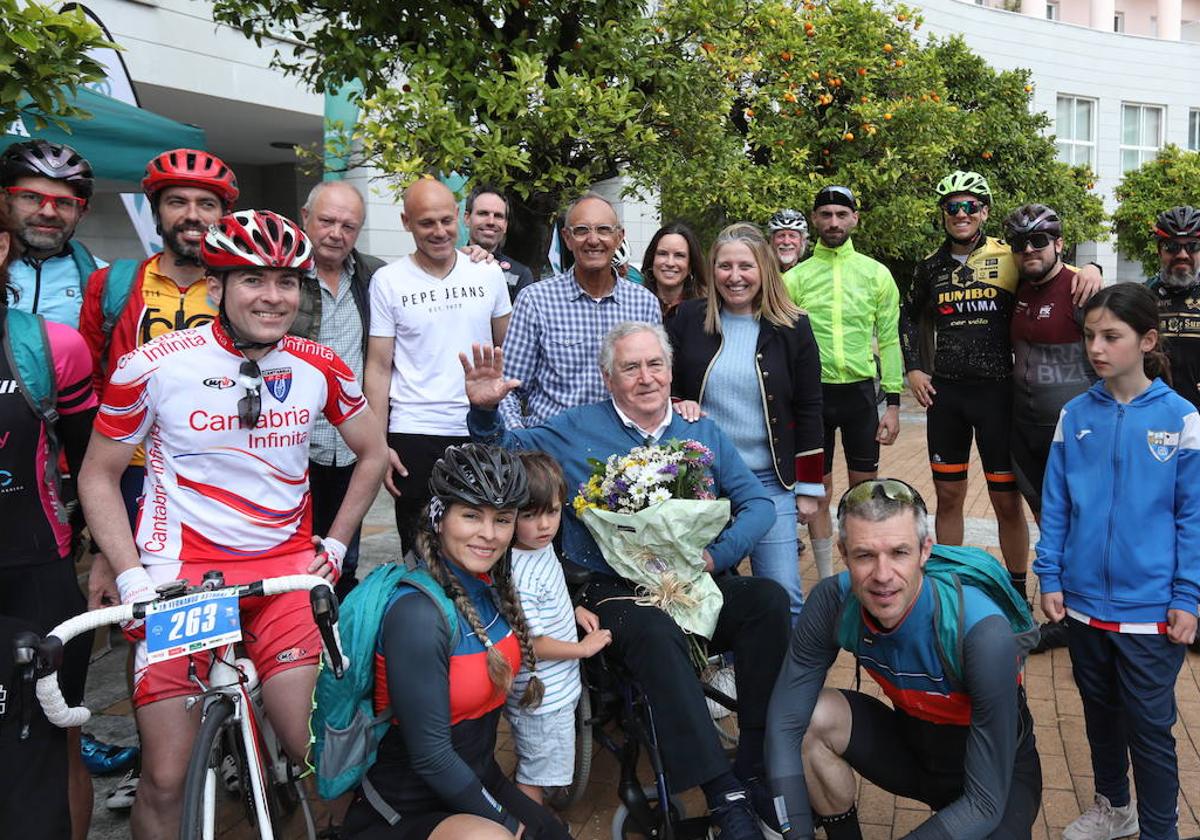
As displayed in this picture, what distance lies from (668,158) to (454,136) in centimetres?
146

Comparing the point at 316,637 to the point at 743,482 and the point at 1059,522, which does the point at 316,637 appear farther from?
the point at 1059,522

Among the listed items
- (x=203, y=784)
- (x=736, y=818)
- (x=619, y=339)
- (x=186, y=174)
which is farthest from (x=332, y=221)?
(x=736, y=818)

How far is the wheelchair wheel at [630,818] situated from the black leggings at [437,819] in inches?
16.3

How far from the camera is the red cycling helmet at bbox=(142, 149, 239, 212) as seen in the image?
3330 mm

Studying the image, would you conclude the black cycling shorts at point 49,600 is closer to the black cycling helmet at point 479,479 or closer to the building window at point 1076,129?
the black cycling helmet at point 479,479

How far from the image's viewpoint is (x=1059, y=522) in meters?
3.54

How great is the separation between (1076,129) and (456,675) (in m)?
34.5

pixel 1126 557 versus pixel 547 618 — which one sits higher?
pixel 1126 557

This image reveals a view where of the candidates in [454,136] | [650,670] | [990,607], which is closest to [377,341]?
[454,136]

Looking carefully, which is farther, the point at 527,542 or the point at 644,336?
the point at 644,336

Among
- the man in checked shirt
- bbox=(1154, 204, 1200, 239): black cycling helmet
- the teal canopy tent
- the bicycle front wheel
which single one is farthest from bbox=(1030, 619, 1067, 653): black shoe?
the teal canopy tent

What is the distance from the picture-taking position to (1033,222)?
4.75 metres

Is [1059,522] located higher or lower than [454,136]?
lower

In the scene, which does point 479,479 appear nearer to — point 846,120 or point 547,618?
point 547,618
